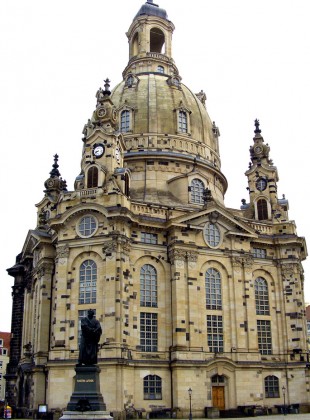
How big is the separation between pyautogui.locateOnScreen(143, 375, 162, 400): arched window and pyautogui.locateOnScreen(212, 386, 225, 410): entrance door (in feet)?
15.7

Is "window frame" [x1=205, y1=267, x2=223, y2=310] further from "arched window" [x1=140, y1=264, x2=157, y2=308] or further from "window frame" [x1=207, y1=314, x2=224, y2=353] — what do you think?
"arched window" [x1=140, y1=264, x2=157, y2=308]

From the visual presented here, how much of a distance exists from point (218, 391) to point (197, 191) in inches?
785


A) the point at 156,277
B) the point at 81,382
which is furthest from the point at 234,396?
the point at 81,382

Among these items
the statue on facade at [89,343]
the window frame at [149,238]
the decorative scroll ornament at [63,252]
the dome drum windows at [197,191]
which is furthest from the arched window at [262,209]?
the statue on facade at [89,343]

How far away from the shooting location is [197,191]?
5844 cm

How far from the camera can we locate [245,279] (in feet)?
174

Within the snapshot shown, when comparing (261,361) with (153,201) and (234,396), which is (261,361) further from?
(153,201)

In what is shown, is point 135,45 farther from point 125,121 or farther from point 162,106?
point 125,121

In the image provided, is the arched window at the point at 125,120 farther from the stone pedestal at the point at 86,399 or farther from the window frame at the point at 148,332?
the stone pedestal at the point at 86,399

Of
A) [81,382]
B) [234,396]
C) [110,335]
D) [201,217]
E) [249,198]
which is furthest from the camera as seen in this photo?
[249,198]

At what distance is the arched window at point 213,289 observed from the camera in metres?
51.5

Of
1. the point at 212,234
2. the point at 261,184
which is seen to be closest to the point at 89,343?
the point at 212,234

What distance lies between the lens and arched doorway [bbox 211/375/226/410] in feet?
158

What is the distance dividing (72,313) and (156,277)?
801cm
